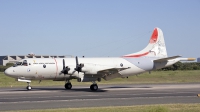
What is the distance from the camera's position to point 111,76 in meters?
34.6

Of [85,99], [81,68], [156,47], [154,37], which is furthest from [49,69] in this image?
[154,37]

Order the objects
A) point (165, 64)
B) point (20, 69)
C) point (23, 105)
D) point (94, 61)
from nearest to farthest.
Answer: point (23, 105) < point (20, 69) < point (94, 61) < point (165, 64)

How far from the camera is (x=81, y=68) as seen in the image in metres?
32.9

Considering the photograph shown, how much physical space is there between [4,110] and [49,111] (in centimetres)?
266

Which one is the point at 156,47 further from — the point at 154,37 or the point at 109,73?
the point at 109,73

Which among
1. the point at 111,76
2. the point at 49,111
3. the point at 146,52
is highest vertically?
the point at 146,52

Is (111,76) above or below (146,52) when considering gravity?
below

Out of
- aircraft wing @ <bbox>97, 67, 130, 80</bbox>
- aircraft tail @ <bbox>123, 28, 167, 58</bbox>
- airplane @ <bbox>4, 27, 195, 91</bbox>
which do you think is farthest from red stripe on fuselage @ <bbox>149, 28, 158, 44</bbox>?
aircraft wing @ <bbox>97, 67, 130, 80</bbox>

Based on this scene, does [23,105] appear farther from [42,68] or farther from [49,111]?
[42,68]

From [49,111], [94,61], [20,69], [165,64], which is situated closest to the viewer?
[49,111]

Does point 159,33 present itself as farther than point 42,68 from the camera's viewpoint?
Yes

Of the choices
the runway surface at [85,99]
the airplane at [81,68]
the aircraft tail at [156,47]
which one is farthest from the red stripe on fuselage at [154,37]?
the runway surface at [85,99]

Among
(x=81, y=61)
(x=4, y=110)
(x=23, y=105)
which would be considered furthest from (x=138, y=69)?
(x=4, y=110)

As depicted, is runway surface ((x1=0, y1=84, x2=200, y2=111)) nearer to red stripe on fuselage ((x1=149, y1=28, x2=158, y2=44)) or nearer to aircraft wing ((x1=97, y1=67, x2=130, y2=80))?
aircraft wing ((x1=97, y1=67, x2=130, y2=80))
